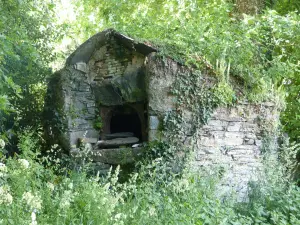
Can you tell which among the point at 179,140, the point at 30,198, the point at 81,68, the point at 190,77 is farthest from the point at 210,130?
the point at 30,198

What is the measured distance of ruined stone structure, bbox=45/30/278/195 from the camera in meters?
6.76

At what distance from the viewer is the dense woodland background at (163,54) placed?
3.90 meters

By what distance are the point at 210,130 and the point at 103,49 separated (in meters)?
3.05

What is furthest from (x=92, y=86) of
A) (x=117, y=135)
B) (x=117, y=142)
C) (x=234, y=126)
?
(x=234, y=126)

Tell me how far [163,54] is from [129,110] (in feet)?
6.49

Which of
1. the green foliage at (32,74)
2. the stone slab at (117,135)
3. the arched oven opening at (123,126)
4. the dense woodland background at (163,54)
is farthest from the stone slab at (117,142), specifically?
the green foliage at (32,74)

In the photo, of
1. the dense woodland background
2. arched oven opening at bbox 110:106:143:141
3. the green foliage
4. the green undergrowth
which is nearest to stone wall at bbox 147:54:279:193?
the dense woodland background

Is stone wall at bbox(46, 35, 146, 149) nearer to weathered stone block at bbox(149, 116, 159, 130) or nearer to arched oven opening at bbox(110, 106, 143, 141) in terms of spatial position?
arched oven opening at bbox(110, 106, 143, 141)

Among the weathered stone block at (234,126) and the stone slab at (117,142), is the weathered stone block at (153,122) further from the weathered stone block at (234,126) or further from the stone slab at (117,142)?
the weathered stone block at (234,126)

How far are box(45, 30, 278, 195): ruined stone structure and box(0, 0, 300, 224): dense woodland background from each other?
339mm

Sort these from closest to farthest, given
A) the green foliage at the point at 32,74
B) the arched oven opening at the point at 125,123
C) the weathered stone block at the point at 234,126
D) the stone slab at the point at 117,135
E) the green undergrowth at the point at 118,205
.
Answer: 1. the green undergrowth at the point at 118,205
2. the weathered stone block at the point at 234,126
3. the green foliage at the point at 32,74
4. the stone slab at the point at 117,135
5. the arched oven opening at the point at 125,123

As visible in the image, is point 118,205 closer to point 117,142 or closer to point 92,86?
point 117,142

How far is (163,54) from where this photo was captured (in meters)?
6.80

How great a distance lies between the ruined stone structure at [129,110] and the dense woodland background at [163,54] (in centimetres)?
34
